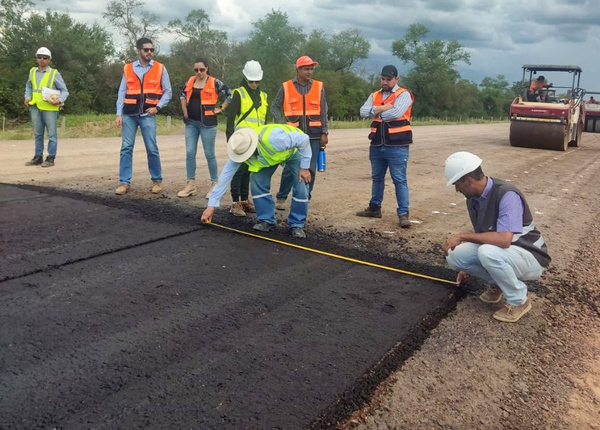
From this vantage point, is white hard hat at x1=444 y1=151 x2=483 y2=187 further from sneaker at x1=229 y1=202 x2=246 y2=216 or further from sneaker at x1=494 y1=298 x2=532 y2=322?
sneaker at x1=229 y1=202 x2=246 y2=216

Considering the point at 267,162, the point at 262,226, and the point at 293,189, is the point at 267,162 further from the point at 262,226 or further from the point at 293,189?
the point at 262,226


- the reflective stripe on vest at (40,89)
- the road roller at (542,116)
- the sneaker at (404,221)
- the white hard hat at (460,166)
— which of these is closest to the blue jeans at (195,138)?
the sneaker at (404,221)

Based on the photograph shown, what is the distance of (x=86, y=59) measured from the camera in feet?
127

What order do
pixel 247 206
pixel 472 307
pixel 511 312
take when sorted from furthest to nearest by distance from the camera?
1. pixel 247 206
2. pixel 472 307
3. pixel 511 312

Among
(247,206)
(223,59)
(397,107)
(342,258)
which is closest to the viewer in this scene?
(342,258)

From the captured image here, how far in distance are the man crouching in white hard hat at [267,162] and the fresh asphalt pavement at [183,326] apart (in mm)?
478

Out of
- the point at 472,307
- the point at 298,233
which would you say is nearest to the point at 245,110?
the point at 298,233

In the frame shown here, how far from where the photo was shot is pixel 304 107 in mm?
6039

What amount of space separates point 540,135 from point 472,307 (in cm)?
1315

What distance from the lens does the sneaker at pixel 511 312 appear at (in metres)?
3.53

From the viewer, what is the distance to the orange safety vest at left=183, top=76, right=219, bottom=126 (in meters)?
6.46

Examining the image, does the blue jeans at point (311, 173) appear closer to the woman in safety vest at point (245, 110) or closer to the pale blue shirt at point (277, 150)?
the woman in safety vest at point (245, 110)

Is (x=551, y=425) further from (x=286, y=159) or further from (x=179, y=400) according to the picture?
(x=286, y=159)

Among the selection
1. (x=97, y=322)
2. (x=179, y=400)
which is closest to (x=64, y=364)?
(x=97, y=322)
